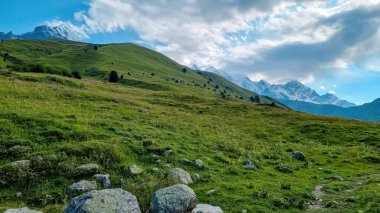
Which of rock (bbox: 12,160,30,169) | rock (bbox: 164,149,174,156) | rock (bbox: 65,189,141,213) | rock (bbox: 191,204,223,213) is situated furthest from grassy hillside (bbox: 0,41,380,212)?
rock (bbox: 65,189,141,213)

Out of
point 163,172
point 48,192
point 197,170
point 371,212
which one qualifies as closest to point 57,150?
point 48,192

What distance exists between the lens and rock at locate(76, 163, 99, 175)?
54.9ft

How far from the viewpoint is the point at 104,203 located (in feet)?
37.3

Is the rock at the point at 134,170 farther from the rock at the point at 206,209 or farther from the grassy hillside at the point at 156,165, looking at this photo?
the rock at the point at 206,209

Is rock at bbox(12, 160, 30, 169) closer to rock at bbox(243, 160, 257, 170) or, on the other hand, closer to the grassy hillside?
the grassy hillside

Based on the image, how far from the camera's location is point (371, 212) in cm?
1483

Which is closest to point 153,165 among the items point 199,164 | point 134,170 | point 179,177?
point 134,170

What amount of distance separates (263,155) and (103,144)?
52.0ft

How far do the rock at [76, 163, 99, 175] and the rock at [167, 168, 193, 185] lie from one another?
3962mm

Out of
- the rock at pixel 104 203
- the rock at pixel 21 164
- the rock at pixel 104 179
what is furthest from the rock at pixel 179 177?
the rock at pixel 21 164

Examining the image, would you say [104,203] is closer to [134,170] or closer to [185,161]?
[134,170]

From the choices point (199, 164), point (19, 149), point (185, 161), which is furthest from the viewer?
point (185, 161)

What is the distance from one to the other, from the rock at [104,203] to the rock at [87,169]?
5178 millimetres

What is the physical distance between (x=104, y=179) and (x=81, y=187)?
1380 millimetres
